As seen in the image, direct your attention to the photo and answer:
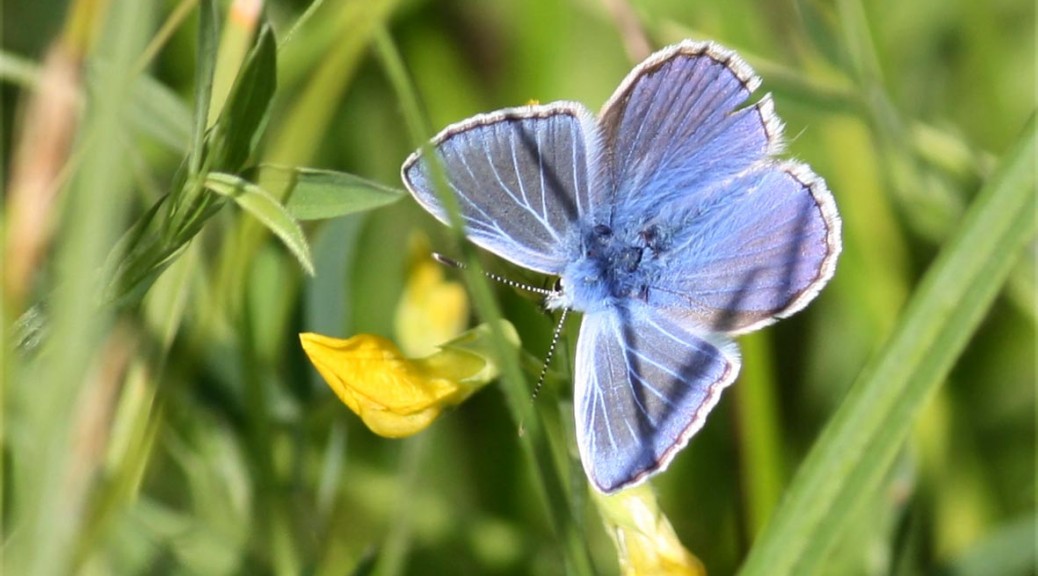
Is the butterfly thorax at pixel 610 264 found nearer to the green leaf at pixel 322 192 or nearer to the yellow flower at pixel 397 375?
the yellow flower at pixel 397 375

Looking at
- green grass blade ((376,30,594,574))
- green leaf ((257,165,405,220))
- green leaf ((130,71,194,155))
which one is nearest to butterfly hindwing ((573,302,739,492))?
green grass blade ((376,30,594,574))

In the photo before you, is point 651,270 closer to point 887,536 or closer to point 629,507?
point 629,507

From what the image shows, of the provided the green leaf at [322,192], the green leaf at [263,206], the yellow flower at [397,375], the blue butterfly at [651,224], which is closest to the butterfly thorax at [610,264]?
the blue butterfly at [651,224]

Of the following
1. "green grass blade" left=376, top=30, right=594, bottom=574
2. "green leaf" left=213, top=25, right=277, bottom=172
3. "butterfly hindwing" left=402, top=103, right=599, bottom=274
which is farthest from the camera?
"butterfly hindwing" left=402, top=103, right=599, bottom=274

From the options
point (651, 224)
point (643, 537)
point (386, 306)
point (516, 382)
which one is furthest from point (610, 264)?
point (386, 306)

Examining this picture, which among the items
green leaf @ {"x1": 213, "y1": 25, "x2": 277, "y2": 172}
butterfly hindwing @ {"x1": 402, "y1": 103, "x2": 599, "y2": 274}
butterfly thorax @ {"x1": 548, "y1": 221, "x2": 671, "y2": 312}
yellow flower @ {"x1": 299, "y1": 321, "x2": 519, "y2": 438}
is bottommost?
yellow flower @ {"x1": 299, "y1": 321, "x2": 519, "y2": 438}

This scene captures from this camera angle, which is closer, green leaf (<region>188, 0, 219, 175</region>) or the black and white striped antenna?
green leaf (<region>188, 0, 219, 175</region>)

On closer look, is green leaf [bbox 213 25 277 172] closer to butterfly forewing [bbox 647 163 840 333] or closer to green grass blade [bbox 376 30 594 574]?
green grass blade [bbox 376 30 594 574]

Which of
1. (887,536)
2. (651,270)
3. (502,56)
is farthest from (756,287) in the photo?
(502,56)
